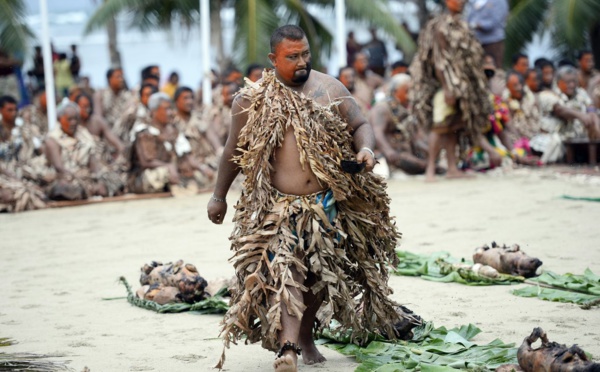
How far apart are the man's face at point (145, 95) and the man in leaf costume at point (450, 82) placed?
408 cm

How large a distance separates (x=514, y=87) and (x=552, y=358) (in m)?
10.9

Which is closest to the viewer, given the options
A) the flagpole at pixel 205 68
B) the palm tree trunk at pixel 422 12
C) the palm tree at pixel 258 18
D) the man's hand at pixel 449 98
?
the man's hand at pixel 449 98

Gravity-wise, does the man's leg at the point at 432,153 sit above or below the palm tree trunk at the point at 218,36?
below

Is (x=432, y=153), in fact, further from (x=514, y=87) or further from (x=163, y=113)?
(x=163, y=113)

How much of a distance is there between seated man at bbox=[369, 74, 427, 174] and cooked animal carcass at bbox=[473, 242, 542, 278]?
6548 mm

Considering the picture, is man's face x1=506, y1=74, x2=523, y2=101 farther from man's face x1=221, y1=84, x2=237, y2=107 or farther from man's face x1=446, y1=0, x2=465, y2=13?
man's face x1=221, y1=84, x2=237, y2=107

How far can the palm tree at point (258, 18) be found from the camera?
1738cm

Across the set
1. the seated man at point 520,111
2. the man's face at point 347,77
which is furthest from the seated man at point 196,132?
the seated man at point 520,111

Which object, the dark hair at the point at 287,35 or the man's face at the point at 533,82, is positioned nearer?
the dark hair at the point at 287,35

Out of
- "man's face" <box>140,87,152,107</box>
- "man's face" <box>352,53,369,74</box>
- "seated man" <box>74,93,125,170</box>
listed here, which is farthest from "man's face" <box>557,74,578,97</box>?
"seated man" <box>74,93,125,170</box>

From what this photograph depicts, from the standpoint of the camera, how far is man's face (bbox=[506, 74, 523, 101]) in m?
14.5

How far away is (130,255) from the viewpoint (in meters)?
8.50

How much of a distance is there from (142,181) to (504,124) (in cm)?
496

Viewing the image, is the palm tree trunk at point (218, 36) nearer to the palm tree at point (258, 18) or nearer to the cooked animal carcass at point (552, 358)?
the palm tree at point (258, 18)
